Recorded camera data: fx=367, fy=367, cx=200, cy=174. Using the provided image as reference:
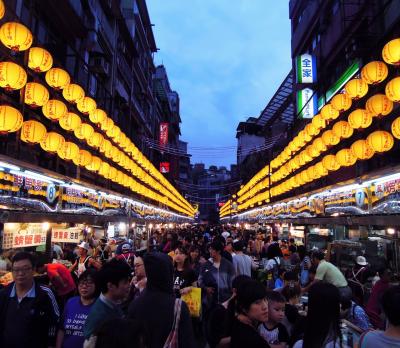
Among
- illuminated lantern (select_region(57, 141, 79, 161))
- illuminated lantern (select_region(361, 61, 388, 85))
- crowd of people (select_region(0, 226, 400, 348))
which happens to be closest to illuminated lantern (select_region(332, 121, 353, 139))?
illuminated lantern (select_region(361, 61, 388, 85))

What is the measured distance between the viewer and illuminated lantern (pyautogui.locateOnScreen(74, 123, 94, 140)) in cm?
1150

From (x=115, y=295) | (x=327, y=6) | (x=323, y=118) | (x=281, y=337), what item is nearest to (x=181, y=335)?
(x=115, y=295)

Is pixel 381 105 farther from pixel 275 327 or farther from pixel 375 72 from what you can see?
pixel 275 327

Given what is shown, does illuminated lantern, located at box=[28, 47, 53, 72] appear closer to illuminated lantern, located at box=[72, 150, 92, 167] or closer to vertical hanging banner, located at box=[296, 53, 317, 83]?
illuminated lantern, located at box=[72, 150, 92, 167]

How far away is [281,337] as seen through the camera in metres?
3.93

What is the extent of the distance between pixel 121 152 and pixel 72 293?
964 cm

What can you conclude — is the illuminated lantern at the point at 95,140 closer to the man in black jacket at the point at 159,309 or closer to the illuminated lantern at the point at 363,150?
the illuminated lantern at the point at 363,150

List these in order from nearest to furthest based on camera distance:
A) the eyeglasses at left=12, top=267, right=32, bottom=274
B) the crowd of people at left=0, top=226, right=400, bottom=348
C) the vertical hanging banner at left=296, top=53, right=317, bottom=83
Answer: the crowd of people at left=0, top=226, right=400, bottom=348 → the eyeglasses at left=12, top=267, right=32, bottom=274 → the vertical hanging banner at left=296, top=53, right=317, bottom=83

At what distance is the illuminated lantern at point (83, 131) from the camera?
37.7ft

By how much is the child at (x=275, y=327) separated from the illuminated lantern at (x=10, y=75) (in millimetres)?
7163

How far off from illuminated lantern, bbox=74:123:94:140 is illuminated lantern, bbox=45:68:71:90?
5.35 feet

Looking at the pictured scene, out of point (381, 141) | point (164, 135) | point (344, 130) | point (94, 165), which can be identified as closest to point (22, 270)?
point (381, 141)

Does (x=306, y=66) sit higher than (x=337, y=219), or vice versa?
(x=306, y=66)

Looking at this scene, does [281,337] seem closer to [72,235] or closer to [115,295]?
[115,295]
